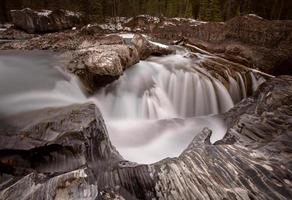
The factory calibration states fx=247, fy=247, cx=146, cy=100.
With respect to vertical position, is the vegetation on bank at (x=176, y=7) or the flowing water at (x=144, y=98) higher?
the vegetation on bank at (x=176, y=7)

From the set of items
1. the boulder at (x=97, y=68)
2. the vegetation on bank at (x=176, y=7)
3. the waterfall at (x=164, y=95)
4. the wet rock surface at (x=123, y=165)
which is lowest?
the waterfall at (x=164, y=95)

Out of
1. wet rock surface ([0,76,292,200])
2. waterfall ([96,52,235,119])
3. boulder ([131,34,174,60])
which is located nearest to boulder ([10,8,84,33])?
boulder ([131,34,174,60])

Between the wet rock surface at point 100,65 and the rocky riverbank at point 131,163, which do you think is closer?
the rocky riverbank at point 131,163

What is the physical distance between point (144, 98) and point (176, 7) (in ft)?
136

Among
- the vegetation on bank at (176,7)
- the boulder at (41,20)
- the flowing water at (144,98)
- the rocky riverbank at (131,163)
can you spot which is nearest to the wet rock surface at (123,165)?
the rocky riverbank at (131,163)

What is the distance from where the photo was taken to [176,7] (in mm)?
45125

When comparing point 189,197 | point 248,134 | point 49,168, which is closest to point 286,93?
point 248,134

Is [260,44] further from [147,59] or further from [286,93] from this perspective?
[286,93]

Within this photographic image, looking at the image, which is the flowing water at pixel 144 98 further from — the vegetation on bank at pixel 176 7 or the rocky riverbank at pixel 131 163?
the vegetation on bank at pixel 176 7

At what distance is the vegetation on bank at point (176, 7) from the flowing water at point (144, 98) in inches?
1062

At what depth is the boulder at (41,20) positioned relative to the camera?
2448 centimetres

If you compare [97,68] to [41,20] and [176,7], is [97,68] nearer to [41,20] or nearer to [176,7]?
[41,20]

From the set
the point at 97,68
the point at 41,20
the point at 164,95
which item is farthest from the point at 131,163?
the point at 41,20

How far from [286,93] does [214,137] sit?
2117mm
